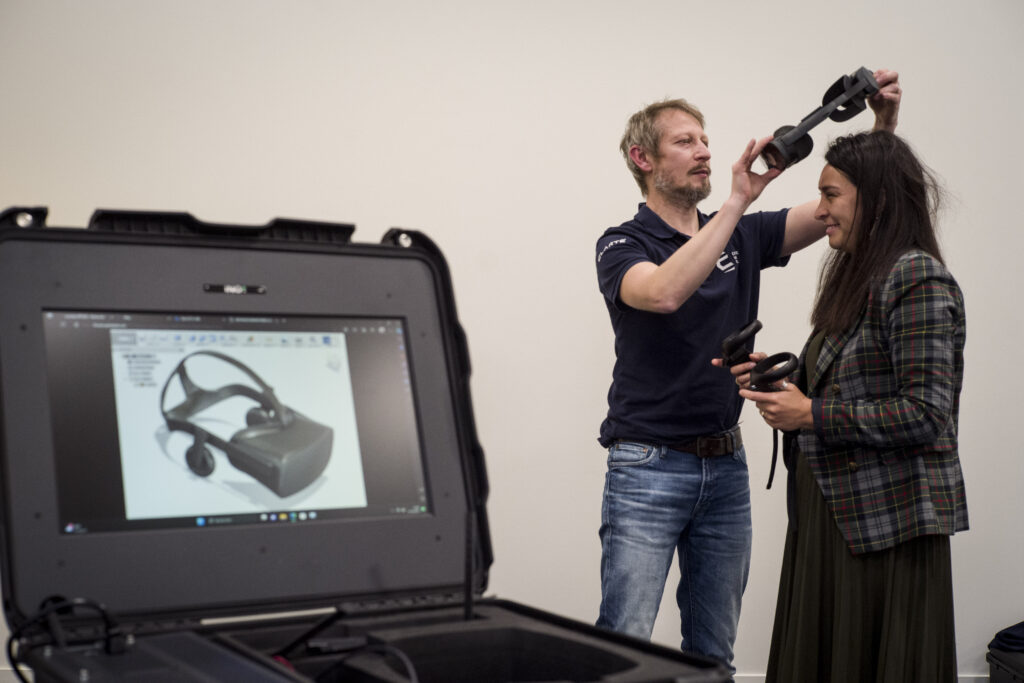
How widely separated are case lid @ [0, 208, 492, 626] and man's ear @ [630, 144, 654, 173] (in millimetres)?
1224

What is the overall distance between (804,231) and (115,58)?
6.61 ft

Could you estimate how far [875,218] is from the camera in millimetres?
1689

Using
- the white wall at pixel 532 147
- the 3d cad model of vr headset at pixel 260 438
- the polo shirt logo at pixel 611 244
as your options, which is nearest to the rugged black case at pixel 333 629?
the 3d cad model of vr headset at pixel 260 438

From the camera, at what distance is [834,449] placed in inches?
64.4

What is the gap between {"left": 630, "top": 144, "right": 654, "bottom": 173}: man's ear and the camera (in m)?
2.12

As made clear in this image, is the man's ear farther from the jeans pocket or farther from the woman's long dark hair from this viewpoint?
the jeans pocket

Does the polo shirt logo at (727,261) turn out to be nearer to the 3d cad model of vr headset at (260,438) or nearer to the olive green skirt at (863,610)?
the olive green skirt at (863,610)

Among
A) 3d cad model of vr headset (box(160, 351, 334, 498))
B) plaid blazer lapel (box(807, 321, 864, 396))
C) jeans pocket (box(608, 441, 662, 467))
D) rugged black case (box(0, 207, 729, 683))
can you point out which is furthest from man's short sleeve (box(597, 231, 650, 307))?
3d cad model of vr headset (box(160, 351, 334, 498))

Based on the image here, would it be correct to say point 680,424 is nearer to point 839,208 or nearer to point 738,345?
point 738,345

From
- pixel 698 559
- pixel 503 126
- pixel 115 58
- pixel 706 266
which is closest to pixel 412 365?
pixel 706 266

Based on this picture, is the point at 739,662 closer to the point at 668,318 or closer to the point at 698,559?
the point at 698,559

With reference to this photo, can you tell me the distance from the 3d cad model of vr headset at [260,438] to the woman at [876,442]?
0.94m

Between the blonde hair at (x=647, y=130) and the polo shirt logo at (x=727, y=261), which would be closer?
the polo shirt logo at (x=727, y=261)

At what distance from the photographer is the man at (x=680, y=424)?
1.81 meters
